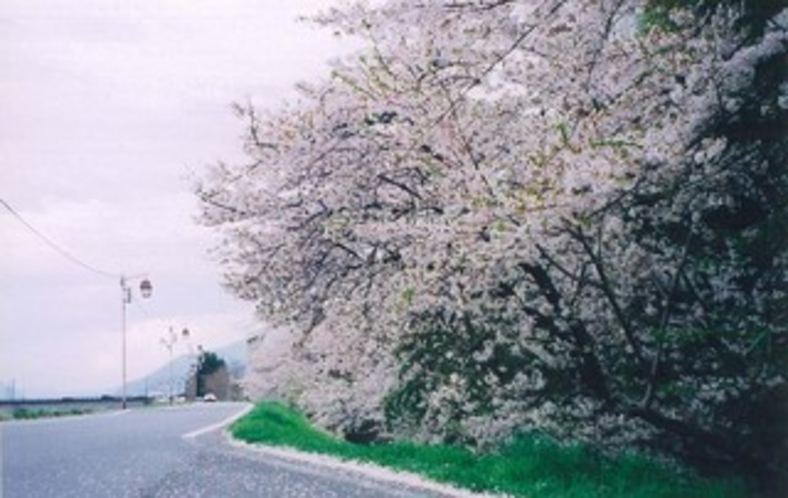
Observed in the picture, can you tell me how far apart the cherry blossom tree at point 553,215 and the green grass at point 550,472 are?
30 cm

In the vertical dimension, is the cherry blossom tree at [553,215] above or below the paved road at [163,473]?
above

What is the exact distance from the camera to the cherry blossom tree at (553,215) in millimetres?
8508

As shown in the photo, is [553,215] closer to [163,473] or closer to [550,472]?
[550,472]

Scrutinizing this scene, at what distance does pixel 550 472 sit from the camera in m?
11.1

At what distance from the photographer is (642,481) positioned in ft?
34.7

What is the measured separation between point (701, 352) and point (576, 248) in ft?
5.79

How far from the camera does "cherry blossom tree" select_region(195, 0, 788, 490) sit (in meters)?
8.51

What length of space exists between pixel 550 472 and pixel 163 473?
605 cm

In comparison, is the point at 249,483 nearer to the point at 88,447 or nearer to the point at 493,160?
the point at 493,160

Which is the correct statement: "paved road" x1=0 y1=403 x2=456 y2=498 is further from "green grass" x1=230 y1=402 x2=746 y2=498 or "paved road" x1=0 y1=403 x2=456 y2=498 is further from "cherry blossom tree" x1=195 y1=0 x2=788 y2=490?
"cherry blossom tree" x1=195 y1=0 x2=788 y2=490

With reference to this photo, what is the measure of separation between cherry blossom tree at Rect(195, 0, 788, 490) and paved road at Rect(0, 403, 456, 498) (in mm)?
2287

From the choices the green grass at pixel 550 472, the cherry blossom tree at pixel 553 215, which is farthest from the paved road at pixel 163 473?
the cherry blossom tree at pixel 553 215

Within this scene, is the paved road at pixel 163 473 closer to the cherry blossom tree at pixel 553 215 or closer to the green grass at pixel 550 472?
the green grass at pixel 550 472

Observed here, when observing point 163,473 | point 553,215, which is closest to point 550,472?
point 553,215
